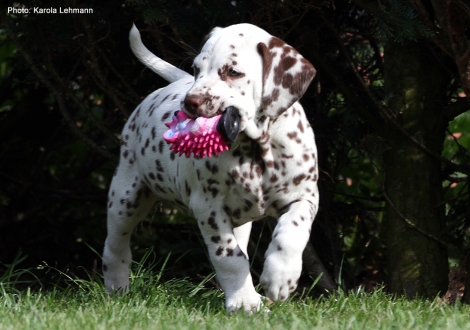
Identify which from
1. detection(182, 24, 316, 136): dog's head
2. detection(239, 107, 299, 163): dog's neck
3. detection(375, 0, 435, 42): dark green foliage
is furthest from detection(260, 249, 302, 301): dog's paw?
detection(375, 0, 435, 42): dark green foliage

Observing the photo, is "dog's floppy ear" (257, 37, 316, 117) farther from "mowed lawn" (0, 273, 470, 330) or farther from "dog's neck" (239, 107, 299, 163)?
"mowed lawn" (0, 273, 470, 330)

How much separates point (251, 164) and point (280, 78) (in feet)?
1.53

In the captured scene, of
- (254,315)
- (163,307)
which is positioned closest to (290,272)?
(254,315)

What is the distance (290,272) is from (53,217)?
14.1ft

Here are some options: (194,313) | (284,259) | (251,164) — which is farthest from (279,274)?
(251,164)

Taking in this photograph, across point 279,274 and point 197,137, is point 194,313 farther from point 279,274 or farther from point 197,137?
point 197,137

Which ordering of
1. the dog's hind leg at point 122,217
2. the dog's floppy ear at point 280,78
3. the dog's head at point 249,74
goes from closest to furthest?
the dog's head at point 249,74 → the dog's floppy ear at point 280,78 → the dog's hind leg at point 122,217

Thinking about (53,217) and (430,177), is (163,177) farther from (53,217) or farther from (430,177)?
(53,217)

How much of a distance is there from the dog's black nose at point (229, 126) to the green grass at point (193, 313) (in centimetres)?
84

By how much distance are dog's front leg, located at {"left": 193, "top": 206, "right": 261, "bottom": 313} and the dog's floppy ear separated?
0.64m

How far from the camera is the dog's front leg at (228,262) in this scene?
13.9 feet

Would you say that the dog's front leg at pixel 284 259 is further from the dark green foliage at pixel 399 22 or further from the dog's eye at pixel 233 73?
the dark green foliage at pixel 399 22

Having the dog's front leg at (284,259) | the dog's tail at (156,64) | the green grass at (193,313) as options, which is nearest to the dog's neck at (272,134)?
the dog's front leg at (284,259)

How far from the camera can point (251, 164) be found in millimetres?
4273
